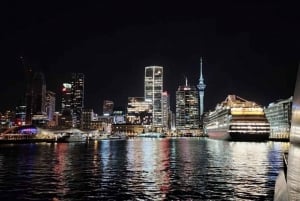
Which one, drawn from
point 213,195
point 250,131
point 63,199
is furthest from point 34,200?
point 250,131

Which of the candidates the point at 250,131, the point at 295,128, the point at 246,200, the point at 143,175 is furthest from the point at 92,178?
the point at 250,131

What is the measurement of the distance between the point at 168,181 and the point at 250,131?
14302cm

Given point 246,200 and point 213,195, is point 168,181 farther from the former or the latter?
point 246,200

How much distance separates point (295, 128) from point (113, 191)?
23803mm

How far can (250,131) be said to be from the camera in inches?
6944

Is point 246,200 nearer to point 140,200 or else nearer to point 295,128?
point 140,200

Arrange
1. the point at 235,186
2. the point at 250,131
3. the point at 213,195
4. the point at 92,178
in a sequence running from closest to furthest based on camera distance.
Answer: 1. the point at 213,195
2. the point at 235,186
3. the point at 92,178
4. the point at 250,131

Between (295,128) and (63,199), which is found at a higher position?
(295,128)

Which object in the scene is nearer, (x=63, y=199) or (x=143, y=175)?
(x=63, y=199)

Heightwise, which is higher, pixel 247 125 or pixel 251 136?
pixel 247 125

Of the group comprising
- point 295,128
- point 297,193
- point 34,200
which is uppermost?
point 295,128

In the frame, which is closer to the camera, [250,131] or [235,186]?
[235,186]

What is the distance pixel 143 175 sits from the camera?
45562 millimetres

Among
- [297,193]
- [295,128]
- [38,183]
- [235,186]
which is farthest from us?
[38,183]
